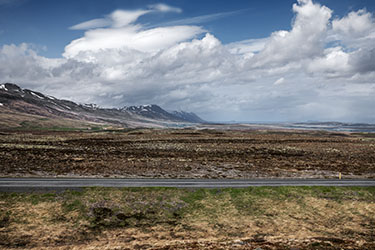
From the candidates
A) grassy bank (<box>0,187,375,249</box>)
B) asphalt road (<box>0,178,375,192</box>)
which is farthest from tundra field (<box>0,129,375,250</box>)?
asphalt road (<box>0,178,375,192</box>)

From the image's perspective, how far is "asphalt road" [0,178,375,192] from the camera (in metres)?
25.3

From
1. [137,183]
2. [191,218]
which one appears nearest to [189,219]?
[191,218]

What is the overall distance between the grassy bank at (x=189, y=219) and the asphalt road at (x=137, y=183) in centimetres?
165

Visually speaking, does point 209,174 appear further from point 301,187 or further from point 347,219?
point 347,219

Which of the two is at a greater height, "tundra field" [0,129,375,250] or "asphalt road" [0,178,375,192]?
"asphalt road" [0,178,375,192]

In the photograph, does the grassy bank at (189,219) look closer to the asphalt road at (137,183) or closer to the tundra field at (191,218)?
the tundra field at (191,218)

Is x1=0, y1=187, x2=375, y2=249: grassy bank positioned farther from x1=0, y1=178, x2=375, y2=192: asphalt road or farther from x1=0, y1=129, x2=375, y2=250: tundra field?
x1=0, y1=178, x2=375, y2=192: asphalt road

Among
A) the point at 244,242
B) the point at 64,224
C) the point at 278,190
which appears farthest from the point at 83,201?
the point at 278,190

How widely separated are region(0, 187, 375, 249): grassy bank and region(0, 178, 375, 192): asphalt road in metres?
1.65

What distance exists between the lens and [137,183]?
93.0 ft

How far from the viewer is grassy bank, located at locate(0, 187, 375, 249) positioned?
1714cm

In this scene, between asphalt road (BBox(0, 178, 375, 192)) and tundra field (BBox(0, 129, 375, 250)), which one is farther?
asphalt road (BBox(0, 178, 375, 192))

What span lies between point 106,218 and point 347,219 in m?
20.1

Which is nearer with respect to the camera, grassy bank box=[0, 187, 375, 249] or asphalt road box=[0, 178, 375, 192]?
grassy bank box=[0, 187, 375, 249]
